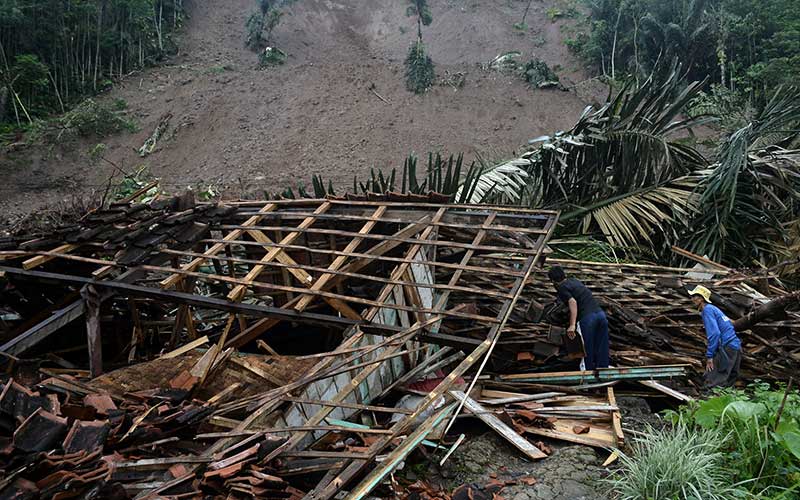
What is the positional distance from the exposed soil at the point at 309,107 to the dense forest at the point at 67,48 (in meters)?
1.25

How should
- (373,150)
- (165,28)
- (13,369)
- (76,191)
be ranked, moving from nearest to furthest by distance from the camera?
(13,369)
(76,191)
(373,150)
(165,28)

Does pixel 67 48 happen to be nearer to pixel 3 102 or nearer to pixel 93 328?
pixel 3 102

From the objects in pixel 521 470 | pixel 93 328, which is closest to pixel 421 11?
pixel 93 328

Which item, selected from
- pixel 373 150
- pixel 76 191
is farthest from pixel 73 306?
pixel 373 150

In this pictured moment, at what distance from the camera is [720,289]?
7.24m

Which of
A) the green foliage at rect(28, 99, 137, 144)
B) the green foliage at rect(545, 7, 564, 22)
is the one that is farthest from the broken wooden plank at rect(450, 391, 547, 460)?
the green foliage at rect(545, 7, 564, 22)

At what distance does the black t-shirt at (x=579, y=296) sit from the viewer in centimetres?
643

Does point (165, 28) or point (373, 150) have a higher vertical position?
point (165, 28)

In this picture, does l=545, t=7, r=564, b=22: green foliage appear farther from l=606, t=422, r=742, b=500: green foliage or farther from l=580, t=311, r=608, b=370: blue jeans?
l=606, t=422, r=742, b=500: green foliage

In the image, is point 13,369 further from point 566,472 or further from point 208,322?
point 566,472

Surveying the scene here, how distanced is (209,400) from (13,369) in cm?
193

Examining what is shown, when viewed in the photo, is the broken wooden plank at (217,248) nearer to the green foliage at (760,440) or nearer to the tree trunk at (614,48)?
the green foliage at (760,440)

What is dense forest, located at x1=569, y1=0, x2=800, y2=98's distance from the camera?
2265 centimetres

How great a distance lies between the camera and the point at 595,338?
639 centimetres
